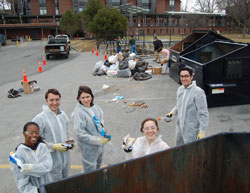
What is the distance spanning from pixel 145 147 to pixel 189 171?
61 cm

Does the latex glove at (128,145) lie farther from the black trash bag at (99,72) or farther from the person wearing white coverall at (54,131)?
the black trash bag at (99,72)

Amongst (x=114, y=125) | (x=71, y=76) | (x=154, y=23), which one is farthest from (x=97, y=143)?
(x=154, y=23)

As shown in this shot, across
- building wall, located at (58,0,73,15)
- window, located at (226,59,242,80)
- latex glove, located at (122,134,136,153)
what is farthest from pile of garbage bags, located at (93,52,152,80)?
building wall, located at (58,0,73,15)

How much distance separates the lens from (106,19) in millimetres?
25125

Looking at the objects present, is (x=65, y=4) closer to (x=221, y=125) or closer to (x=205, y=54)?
(x=205, y=54)

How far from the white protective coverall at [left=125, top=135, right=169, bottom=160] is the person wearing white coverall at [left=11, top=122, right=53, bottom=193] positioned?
109 cm

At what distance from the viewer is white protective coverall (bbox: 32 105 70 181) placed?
298 cm

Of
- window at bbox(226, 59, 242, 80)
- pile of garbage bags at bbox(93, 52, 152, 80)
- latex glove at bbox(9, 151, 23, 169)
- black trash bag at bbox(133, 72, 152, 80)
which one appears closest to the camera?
latex glove at bbox(9, 151, 23, 169)

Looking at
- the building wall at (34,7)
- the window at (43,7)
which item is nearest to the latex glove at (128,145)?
the window at (43,7)

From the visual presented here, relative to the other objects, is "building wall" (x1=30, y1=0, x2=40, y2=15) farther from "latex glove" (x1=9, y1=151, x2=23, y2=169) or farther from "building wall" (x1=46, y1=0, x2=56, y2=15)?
"latex glove" (x1=9, y1=151, x2=23, y2=169)

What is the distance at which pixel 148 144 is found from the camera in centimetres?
314

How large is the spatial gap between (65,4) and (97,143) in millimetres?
57571

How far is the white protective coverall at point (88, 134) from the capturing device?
330 centimetres

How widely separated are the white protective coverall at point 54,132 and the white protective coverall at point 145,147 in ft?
2.92
